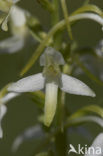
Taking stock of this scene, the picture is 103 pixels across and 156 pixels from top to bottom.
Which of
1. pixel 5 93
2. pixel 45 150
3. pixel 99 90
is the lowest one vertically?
pixel 99 90

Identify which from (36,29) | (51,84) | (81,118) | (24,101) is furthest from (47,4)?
(24,101)

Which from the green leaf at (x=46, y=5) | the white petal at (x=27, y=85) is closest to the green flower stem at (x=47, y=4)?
the green leaf at (x=46, y=5)

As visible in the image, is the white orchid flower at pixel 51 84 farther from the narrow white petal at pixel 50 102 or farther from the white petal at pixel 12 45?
the white petal at pixel 12 45

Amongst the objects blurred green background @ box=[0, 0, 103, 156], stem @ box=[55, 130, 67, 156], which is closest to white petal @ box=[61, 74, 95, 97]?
stem @ box=[55, 130, 67, 156]

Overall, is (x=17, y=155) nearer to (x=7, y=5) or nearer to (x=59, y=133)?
(x=59, y=133)

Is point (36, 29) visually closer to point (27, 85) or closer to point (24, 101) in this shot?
point (27, 85)

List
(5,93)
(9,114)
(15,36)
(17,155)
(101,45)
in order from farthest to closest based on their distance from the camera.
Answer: (9,114) < (17,155) < (15,36) < (101,45) < (5,93)

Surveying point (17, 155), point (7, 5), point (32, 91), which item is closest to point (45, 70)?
point (32, 91)
